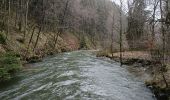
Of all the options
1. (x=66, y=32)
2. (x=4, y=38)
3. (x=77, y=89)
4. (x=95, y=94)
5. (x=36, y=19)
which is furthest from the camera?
(x=66, y=32)

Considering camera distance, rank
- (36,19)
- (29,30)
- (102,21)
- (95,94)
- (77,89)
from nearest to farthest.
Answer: (95,94) → (77,89) → (29,30) → (36,19) → (102,21)

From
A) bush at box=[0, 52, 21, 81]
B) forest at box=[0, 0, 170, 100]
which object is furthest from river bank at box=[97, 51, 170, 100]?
bush at box=[0, 52, 21, 81]

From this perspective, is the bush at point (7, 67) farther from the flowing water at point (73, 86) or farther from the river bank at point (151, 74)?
the river bank at point (151, 74)

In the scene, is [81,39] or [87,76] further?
[81,39]

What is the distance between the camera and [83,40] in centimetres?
7938

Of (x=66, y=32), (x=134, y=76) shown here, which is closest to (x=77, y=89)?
(x=134, y=76)

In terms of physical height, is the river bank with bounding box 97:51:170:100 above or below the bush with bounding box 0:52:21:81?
below

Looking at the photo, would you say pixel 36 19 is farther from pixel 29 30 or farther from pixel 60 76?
pixel 60 76

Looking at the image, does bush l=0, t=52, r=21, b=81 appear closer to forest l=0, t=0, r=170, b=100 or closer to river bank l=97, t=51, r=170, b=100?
forest l=0, t=0, r=170, b=100

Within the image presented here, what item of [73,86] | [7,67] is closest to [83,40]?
[7,67]

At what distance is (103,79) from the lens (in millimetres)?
22547

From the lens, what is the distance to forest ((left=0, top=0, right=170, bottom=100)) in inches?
762

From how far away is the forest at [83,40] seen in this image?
19.4 metres

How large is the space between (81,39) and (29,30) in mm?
36239
